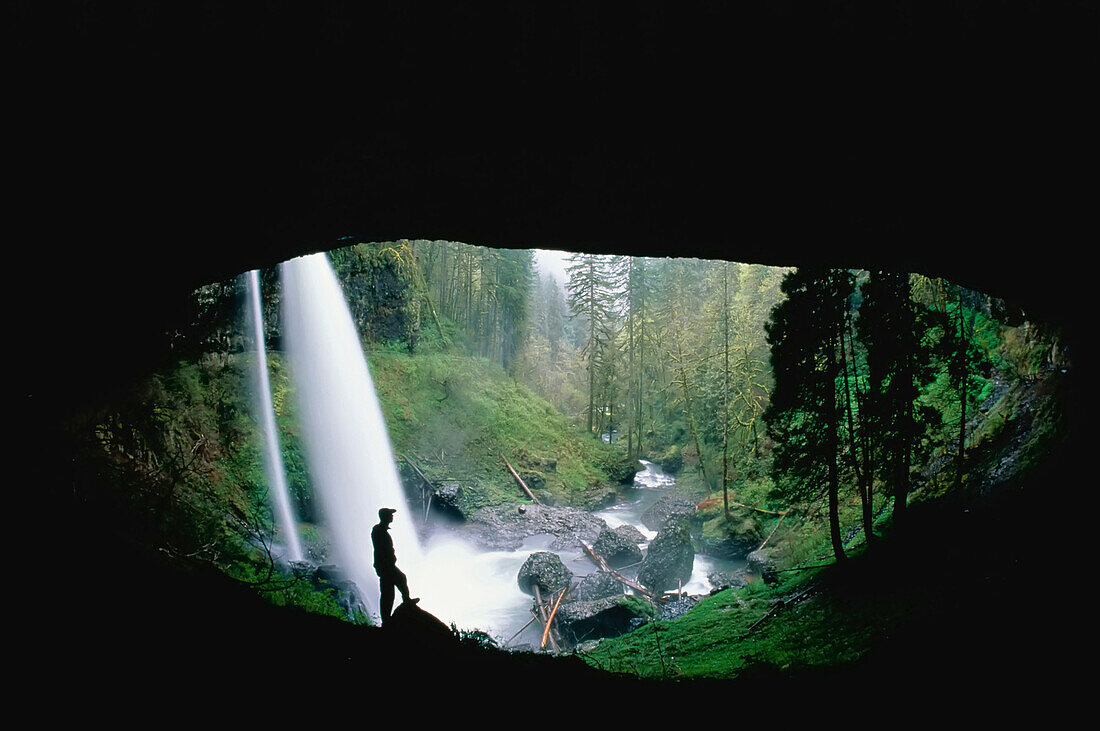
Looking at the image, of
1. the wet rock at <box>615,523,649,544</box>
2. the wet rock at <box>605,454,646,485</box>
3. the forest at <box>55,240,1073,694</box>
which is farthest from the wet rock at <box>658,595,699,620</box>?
the wet rock at <box>605,454,646,485</box>

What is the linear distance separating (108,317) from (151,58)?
14.8 ft

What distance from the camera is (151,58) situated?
3.32 meters

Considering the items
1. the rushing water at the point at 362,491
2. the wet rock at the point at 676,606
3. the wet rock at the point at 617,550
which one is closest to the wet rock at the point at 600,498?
the rushing water at the point at 362,491

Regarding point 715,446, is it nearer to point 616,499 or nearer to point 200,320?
point 616,499

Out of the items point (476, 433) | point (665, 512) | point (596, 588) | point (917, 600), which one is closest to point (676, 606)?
point (596, 588)

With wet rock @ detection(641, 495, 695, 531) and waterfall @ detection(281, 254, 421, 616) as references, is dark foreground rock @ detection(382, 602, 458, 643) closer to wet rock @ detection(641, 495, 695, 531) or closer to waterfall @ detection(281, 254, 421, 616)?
waterfall @ detection(281, 254, 421, 616)

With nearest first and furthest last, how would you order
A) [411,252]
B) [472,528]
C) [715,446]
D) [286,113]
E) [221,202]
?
[286,113] → [221,202] → [472,528] → [715,446] → [411,252]

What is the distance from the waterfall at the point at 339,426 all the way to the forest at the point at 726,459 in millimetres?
555

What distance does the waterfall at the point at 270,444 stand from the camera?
12.6 meters

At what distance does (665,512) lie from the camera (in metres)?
18.5

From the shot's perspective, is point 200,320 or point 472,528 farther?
point 472,528

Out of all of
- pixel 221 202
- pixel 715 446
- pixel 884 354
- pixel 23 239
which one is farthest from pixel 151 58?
pixel 715 446

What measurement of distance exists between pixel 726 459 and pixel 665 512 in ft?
12.1

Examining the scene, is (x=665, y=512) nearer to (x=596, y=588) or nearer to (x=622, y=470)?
(x=622, y=470)
